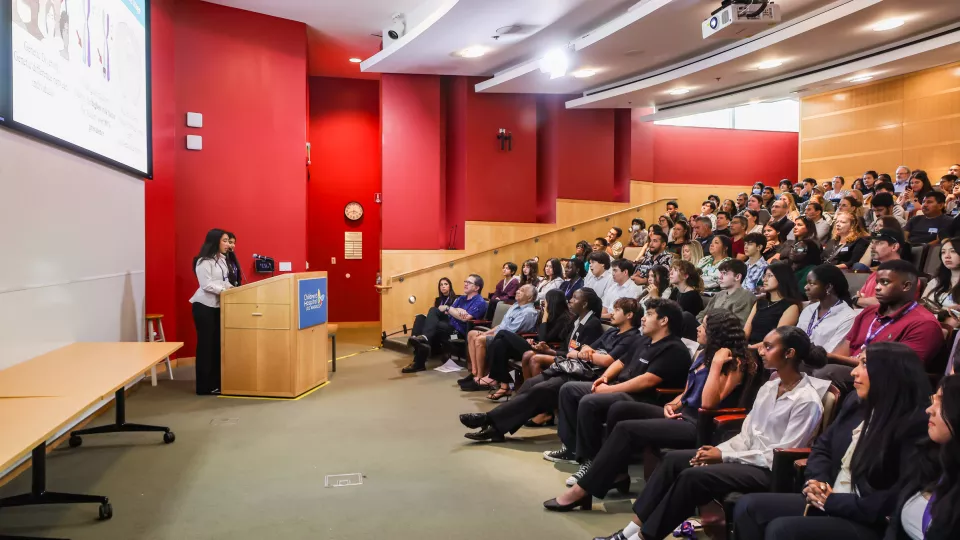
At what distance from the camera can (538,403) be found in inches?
170

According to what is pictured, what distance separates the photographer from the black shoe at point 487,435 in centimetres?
440

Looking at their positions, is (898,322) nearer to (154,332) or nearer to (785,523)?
(785,523)

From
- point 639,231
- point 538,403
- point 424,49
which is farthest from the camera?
point 639,231

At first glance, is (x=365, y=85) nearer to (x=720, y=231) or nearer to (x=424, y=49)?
(x=424, y=49)

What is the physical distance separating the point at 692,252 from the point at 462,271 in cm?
350

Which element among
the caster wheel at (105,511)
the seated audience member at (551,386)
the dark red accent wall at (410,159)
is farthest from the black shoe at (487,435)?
the dark red accent wall at (410,159)

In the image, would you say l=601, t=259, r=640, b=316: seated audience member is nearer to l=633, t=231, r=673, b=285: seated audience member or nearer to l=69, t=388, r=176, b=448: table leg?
l=633, t=231, r=673, b=285: seated audience member

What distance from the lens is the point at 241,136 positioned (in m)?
7.54

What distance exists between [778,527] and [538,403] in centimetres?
226

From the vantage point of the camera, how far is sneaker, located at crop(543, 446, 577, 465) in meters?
4.02

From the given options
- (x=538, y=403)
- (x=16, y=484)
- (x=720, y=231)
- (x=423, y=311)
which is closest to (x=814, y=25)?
(x=720, y=231)

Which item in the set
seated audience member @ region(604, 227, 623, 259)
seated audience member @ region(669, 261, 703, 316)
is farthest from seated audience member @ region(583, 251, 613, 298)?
seated audience member @ region(669, 261, 703, 316)

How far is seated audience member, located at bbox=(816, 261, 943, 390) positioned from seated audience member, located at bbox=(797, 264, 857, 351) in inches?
12.5

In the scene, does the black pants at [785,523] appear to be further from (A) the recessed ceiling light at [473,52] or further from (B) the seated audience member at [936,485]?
(A) the recessed ceiling light at [473,52]
